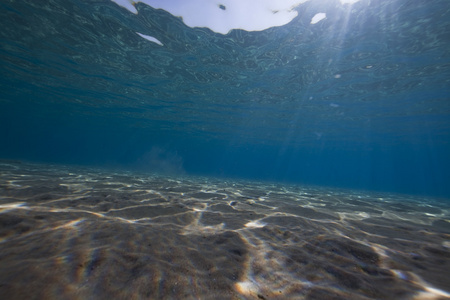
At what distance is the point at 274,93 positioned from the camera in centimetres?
2188

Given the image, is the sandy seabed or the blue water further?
the blue water

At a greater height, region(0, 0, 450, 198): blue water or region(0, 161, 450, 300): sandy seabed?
region(0, 0, 450, 198): blue water

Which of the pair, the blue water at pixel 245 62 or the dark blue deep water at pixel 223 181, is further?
the blue water at pixel 245 62

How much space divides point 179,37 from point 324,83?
46.0 ft

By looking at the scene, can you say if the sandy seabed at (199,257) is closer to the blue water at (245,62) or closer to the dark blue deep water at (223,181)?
the dark blue deep water at (223,181)

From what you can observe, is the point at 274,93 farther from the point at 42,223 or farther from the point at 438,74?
the point at 42,223

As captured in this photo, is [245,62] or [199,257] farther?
[245,62]

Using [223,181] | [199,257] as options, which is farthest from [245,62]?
[199,257]

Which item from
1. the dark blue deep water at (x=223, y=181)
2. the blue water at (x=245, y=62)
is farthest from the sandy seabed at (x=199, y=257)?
the blue water at (x=245, y=62)

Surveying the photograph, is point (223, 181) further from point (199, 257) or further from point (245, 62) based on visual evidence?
point (199, 257)

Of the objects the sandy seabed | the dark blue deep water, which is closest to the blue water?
the dark blue deep water

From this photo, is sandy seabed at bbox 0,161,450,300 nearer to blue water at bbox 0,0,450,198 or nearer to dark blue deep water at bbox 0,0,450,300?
dark blue deep water at bbox 0,0,450,300

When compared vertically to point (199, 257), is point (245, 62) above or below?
above

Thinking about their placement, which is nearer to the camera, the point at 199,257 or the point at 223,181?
the point at 199,257
